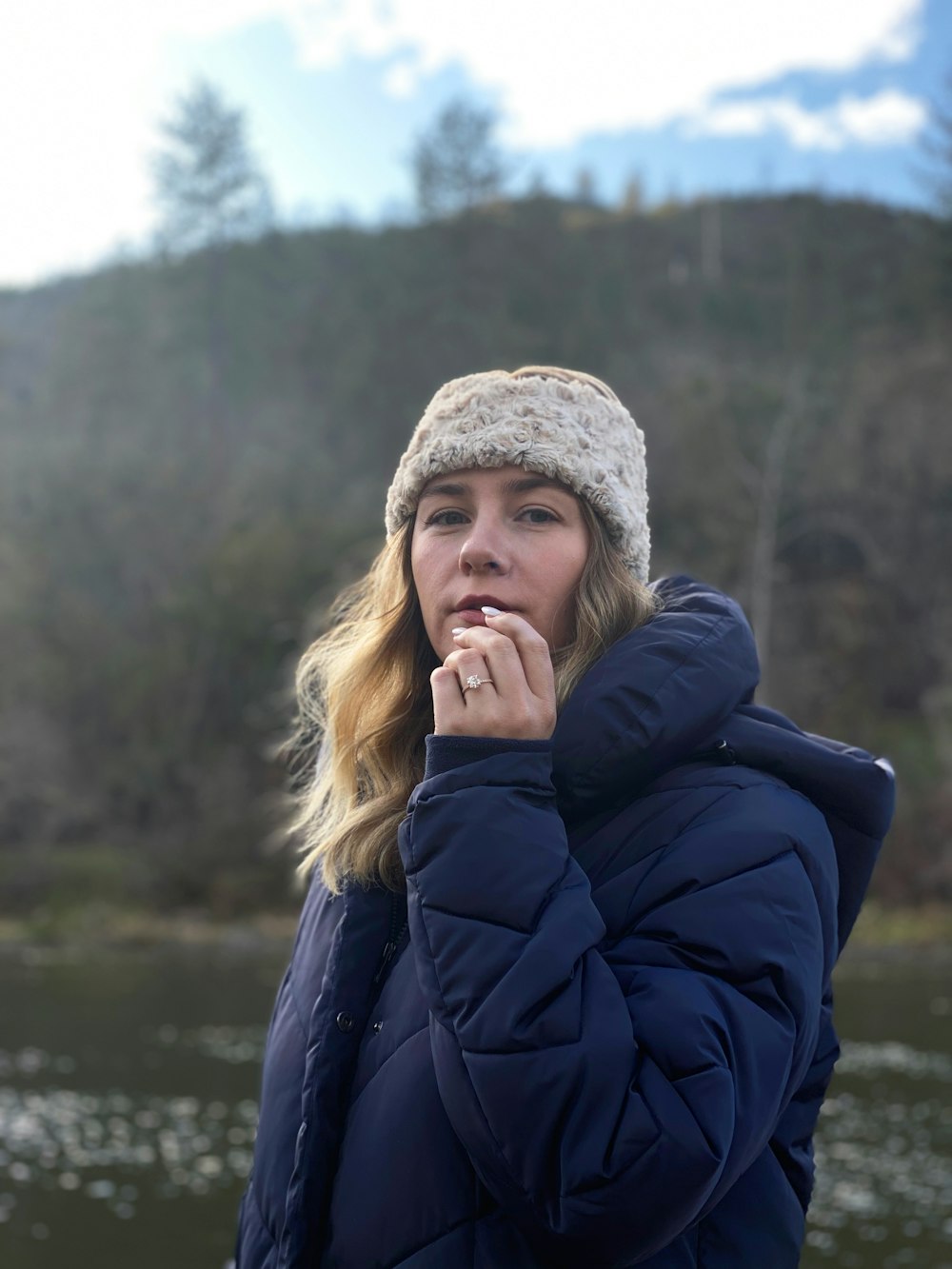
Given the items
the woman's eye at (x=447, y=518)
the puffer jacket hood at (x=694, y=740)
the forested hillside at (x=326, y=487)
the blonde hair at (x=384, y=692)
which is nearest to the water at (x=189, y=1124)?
the blonde hair at (x=384, y=692)

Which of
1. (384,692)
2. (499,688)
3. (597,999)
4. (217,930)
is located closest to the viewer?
(597,999)

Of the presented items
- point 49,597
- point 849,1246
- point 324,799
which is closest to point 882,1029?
point 849,1246

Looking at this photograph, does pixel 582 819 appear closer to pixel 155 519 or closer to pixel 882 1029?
pixel 882 1029

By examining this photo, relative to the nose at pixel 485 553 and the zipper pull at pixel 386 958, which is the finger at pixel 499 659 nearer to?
the nose at pixel 485 553

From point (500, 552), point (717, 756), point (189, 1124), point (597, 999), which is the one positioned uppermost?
point (500, 552)

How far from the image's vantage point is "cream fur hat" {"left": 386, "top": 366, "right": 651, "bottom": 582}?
1.93 m

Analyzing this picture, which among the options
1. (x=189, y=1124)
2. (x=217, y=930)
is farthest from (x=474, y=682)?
(x=217, y=930)

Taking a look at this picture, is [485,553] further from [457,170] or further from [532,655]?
[457,170]

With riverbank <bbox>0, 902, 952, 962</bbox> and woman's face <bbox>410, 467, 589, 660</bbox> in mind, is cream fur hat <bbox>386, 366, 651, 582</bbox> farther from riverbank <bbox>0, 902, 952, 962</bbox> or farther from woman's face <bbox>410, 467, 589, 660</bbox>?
riverbank <bbox>0, 902, 952, 962</bbox>

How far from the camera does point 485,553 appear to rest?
72.7 inches

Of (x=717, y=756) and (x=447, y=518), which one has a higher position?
(x=447, y=518)

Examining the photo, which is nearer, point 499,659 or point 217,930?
point 499,659

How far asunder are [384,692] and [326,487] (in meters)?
33.1

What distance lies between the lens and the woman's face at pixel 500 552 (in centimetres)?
186
